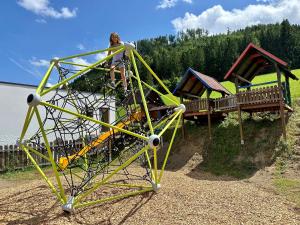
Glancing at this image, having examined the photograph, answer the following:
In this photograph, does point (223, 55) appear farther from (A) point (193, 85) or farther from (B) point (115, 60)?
(B) point (115, 60)

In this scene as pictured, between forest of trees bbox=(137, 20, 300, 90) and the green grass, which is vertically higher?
forest of trees bbox=(137, 20, 300, 90)

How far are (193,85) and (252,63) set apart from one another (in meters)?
4.27

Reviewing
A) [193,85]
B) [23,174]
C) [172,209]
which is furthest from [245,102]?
[23,174]

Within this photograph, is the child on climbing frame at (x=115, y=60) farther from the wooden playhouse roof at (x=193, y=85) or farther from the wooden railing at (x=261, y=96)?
the wooden playhouse roof at (x=193, y=85)

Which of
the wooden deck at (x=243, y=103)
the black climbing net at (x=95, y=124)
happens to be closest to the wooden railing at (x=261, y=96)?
the wooden deck at (x=243, y=103)

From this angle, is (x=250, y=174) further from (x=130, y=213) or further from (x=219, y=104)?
(x=130, y=213)

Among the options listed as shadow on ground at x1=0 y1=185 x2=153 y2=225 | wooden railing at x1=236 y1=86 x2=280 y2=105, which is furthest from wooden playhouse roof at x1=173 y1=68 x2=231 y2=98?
shadow on ground at x1=0 y1=185 x2=153 y2=225

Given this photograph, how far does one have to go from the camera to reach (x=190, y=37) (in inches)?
6668

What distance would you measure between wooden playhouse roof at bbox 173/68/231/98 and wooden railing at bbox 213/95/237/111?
977 mm

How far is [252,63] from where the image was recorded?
60.1ft

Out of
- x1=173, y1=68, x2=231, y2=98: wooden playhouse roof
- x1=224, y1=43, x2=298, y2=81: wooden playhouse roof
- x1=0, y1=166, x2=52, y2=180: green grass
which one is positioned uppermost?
x1=224, y1=43, x2=298, y2=81: wooden playhouse roof

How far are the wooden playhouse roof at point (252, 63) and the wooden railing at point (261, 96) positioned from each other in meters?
1.95

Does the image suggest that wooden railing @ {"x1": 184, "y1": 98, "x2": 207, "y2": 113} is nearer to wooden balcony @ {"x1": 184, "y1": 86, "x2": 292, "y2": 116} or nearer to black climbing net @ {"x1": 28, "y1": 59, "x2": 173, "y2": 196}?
wooden balcony @ {"x1": 184, "y1": 86, "x2": 292, "y2": 116}

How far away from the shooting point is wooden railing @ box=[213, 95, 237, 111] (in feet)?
55.0
